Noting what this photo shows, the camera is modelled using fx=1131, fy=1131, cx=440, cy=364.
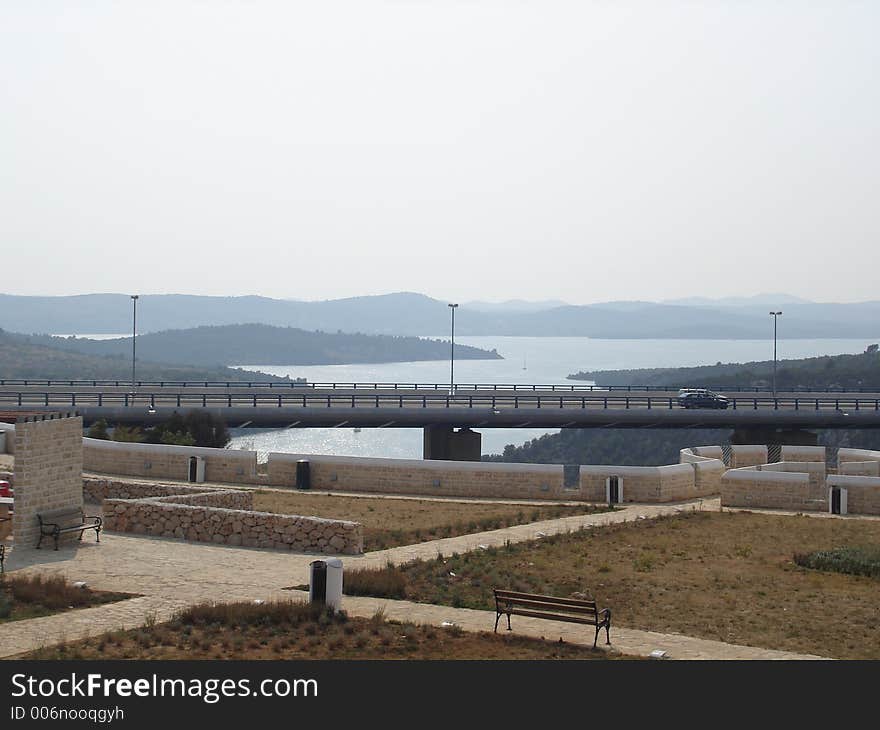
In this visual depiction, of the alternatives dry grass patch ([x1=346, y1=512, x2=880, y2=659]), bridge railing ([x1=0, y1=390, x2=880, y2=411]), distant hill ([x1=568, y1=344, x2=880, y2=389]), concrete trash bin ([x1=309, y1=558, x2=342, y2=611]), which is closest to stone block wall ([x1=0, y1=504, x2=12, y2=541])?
dry grass patch ([x1=346, y1=512, x2=880, y2=659])

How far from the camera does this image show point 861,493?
94.9ft

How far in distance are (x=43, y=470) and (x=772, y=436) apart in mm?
44956

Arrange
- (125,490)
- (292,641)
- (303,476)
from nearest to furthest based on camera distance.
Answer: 1. (292,641)
2. (125,490)
3. (303,476)

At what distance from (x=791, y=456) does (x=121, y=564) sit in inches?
965

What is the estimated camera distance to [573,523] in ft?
84.6

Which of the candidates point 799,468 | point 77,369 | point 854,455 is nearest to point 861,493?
point 799,468

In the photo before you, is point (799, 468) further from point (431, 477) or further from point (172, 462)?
point (172, 462)

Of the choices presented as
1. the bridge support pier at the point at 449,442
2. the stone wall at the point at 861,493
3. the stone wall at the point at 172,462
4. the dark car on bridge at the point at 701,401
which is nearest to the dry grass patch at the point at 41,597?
the stone wall at the point at 172,462

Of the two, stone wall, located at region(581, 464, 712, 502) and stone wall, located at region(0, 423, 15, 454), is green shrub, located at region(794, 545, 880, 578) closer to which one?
stone wall, located at region(581, 464, 712, 502)

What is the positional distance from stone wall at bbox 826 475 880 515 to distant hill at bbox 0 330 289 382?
13765 centimetres

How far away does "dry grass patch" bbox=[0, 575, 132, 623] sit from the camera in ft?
52.2
